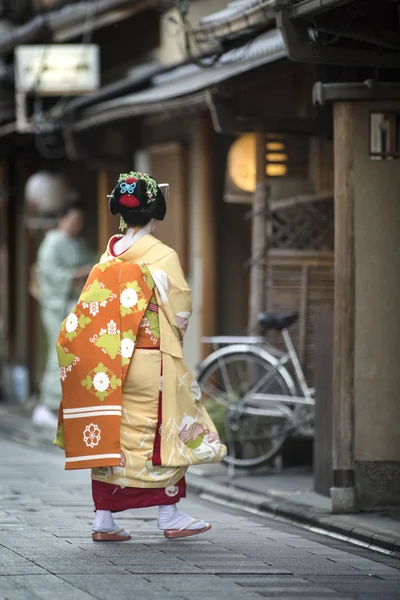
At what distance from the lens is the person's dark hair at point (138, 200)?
29.4ft

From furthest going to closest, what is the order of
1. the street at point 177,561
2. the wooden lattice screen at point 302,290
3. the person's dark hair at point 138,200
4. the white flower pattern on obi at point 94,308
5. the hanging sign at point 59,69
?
the hanging sign at point 59,69 → the wooden lattice screen at point 302,290 → the person's dark hair at point 138,200 → the white flower pattern on obi at point 94,308 → the street at point 177,561

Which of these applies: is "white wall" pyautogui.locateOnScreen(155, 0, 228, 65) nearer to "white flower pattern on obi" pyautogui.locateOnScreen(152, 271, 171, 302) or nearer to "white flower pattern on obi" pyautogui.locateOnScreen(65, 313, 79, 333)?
"white flower pattern on obi" pyautogui.locateOnScreen(152, 271, 171, 302)

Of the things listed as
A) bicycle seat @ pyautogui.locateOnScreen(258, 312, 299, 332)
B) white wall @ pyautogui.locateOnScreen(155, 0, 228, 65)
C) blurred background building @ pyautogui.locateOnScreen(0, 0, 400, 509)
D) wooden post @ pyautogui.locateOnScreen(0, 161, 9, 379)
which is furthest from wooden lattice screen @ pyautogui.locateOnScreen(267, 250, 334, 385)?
wooden post @ pyautogui.locateOnScreen(0, 161, 9, 379)

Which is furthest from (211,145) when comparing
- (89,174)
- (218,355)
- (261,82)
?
(89,174)

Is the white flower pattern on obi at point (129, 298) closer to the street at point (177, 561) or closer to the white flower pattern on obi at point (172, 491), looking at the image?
the white flower pattern on obi at point (172, 491)

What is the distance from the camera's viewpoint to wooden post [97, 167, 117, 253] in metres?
19.1

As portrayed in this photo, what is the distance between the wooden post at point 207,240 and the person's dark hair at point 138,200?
22.6 feet

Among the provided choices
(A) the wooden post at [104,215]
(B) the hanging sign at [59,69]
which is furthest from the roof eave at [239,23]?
(A) the wooden post at [104,215]

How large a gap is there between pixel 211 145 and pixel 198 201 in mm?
617

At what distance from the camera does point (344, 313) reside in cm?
1038

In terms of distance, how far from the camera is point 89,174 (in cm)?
2197

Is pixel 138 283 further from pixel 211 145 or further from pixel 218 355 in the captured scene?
pixel 211 145

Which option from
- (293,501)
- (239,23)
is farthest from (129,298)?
(239,23)

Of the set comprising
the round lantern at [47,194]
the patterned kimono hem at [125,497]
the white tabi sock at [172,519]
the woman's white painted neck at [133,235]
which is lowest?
the white tabi sock at [172,519]
